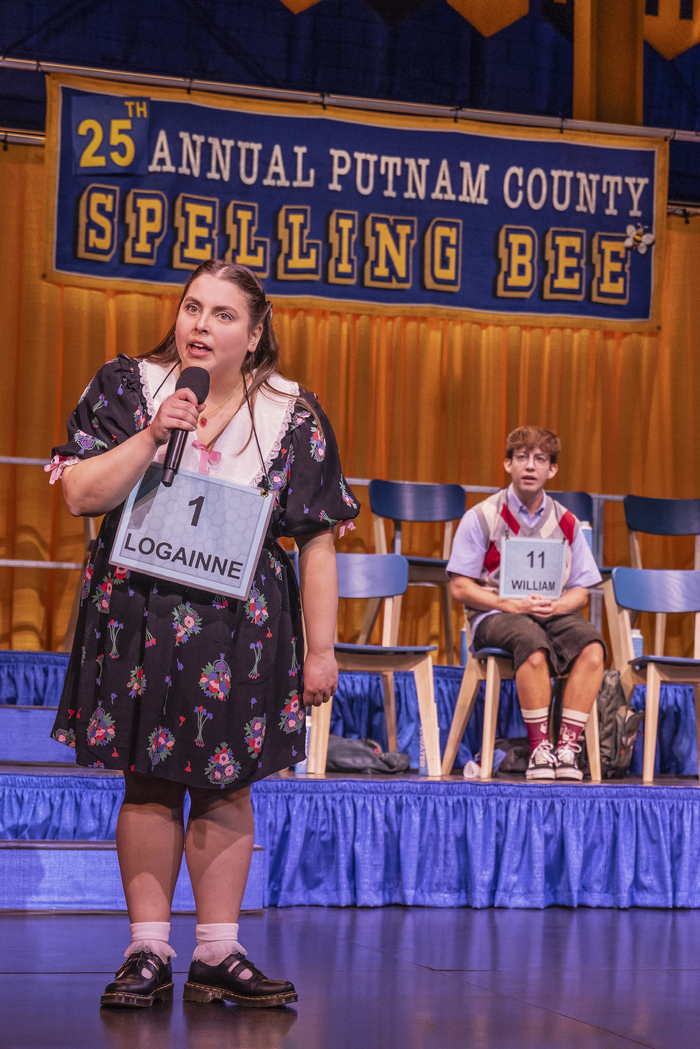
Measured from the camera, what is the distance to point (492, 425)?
7.03 meters

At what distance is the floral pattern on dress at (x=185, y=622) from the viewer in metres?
1.82

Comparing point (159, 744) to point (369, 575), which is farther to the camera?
point (369, 575)

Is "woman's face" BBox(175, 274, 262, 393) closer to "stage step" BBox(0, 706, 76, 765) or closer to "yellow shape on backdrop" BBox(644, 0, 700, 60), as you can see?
"stage step" BBox(0, 706, 76, 765)

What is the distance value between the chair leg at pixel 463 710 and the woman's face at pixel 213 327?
7.30 feet

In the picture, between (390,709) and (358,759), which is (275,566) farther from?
(390,709)

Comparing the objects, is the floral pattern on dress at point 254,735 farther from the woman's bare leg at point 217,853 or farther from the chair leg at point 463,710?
the chair leg at point 463,710

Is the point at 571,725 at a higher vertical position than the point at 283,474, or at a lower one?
lower

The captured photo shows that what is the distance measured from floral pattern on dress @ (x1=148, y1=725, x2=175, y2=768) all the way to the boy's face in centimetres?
242

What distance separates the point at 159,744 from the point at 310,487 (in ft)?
1.55

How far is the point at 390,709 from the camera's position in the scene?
14.2 feet

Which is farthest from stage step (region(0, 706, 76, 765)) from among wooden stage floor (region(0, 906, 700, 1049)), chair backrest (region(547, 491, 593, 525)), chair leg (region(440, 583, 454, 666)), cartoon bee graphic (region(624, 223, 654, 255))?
cartoon bee graphic (region(624, 223, 654, 255))

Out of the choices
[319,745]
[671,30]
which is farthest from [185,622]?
[671,30]

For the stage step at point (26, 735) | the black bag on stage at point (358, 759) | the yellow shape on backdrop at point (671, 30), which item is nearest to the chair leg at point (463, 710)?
the black bag on stage at point (358, 759)

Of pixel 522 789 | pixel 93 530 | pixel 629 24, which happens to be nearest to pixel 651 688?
pixel 522 789
